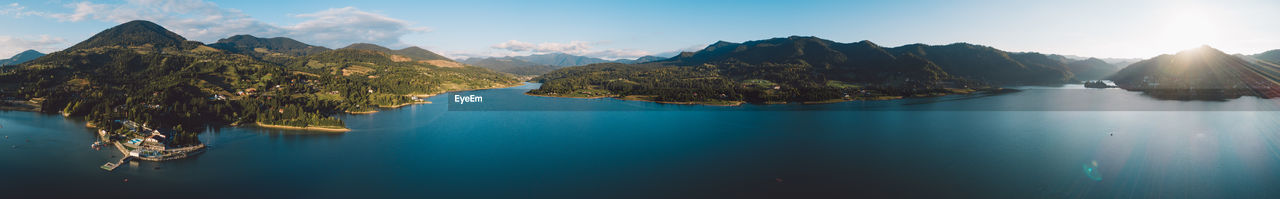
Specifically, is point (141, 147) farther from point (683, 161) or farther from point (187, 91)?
point (187, 91)

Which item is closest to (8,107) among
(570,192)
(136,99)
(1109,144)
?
(136,99)

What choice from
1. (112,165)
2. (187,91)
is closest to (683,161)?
(112,165)

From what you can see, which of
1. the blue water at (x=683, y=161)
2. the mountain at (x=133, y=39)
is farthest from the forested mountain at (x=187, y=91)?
the mountain at (x=133, y=39)

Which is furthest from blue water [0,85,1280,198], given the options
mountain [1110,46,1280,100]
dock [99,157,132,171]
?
mountain [1110,46,1280,100]

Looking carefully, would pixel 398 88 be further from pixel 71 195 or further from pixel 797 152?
pixel 797 152

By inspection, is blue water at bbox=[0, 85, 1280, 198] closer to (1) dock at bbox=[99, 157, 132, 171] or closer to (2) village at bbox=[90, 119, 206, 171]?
(1) dock at bbox=[99, 157, 132, 171]
